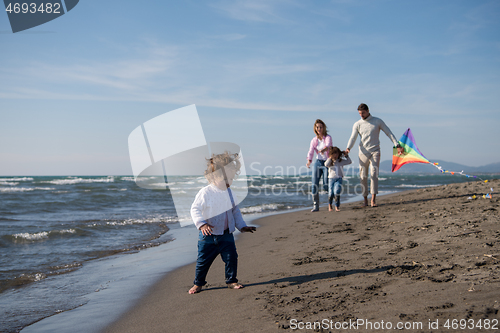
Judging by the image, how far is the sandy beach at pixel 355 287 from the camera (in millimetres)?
1876

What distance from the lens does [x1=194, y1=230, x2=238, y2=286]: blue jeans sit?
3.01m

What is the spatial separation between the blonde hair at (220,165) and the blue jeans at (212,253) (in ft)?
1.70

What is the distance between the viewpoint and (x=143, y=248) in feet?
18.0

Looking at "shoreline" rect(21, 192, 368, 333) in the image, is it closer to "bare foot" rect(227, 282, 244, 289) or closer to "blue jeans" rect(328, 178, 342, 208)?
"bare foot" rect(227, 282, 244, 289)

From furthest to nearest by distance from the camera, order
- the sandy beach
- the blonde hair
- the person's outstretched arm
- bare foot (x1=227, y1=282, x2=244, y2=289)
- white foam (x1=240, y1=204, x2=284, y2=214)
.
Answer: white foam (x1=240, y1=204, x2=284, y2=214) < the person's outstretched arm < the blonde hair < bare foot (x1=227, y1=282, x2=244, y2=289) < the sandy beach

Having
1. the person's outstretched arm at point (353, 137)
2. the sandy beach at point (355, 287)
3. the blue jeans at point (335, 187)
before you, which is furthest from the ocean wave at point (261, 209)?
the sandy beach at point (355, 287)

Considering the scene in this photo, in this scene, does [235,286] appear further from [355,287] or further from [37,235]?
[37,235]

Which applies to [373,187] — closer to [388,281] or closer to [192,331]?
[388,281]

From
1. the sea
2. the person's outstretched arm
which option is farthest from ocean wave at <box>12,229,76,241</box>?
the person's outstretched arm

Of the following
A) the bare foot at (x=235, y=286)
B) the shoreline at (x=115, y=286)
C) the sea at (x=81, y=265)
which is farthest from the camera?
the bare foot at (x=235, y=286)

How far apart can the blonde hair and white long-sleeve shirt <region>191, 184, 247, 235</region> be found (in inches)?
3.8

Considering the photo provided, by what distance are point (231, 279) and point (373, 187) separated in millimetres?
4847

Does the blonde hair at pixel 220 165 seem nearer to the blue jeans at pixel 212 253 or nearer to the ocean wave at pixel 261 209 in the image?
the blue jeans at pixel 212 253

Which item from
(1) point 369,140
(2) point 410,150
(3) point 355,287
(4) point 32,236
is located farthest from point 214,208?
(2) point 410,150
